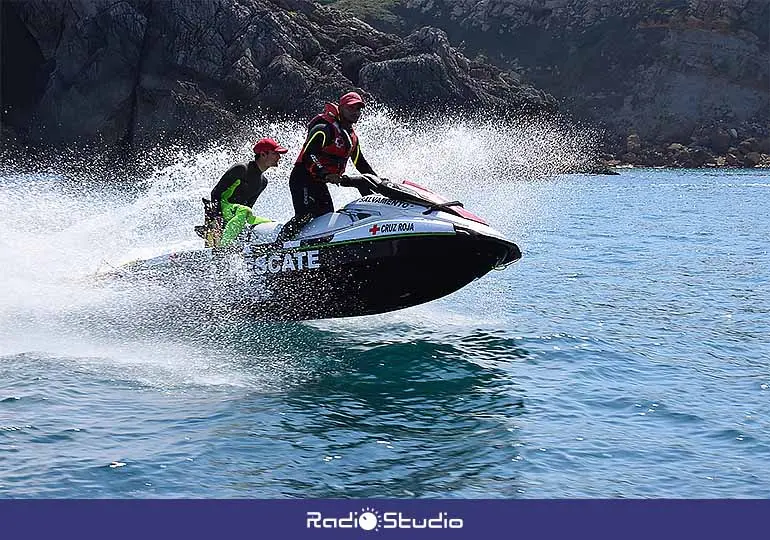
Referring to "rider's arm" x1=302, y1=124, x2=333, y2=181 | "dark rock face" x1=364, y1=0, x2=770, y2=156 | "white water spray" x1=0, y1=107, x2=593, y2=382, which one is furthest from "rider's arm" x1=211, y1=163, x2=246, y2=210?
"dark rock face" x1=364, y1=0, x2=770, y2=156

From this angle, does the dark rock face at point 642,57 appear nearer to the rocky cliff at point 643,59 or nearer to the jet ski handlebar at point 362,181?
the rocky cliff at point 643,59

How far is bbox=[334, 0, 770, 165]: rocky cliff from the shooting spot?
97.5 meters

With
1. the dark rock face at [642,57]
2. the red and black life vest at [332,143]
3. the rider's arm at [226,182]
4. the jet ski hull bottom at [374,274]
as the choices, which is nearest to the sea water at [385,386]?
the jet ski hull bottom at [374,274]

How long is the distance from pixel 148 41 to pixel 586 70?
213 ft

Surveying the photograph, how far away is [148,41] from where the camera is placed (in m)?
56.2

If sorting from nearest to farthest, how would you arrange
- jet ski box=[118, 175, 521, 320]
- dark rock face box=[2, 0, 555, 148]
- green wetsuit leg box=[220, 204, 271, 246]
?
jet ski box=[118, 175, 521, 320] < green wetsuit leg box=[220, 204, 271, 246] < dark rock face box=[2, 0, 555, 148]

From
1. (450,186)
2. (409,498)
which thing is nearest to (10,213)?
(409,498)

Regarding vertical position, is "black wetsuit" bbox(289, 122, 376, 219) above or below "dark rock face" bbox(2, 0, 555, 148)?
below

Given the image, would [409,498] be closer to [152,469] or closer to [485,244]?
[152,469]

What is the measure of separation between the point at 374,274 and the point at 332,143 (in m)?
1.48
